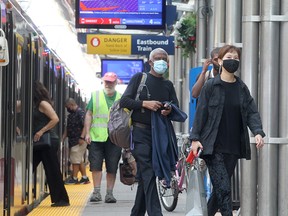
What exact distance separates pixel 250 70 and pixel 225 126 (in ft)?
3.20

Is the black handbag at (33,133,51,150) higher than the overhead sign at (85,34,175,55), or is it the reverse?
the overhead sign at (85,34,175,55)

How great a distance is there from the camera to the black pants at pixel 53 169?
486 inches

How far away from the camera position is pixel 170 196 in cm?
1232

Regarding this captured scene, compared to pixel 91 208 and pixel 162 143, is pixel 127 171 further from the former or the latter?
pixel 162 143

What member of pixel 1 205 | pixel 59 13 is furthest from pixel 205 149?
pixel 59 13

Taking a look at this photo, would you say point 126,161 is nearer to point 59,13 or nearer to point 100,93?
point 100,93

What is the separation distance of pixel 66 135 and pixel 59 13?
303 inches

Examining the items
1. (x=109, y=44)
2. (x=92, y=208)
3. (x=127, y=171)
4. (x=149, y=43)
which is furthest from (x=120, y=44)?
(x=127, y=171)

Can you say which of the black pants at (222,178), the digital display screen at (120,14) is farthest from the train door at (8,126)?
the digital display screen at (120,14)

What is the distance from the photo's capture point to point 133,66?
32.4 meters

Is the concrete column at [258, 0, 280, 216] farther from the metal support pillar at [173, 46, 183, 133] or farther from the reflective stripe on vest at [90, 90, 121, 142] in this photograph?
the metal support pillar at [173, 46, 183, 133]

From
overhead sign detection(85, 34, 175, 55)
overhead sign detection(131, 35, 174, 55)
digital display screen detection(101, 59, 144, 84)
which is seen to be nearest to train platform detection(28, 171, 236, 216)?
overhead sign detection(131, 35, 174, 55)

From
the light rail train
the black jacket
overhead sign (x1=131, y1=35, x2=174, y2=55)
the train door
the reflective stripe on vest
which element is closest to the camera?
the black jacket

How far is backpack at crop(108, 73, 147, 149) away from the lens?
9219mm
